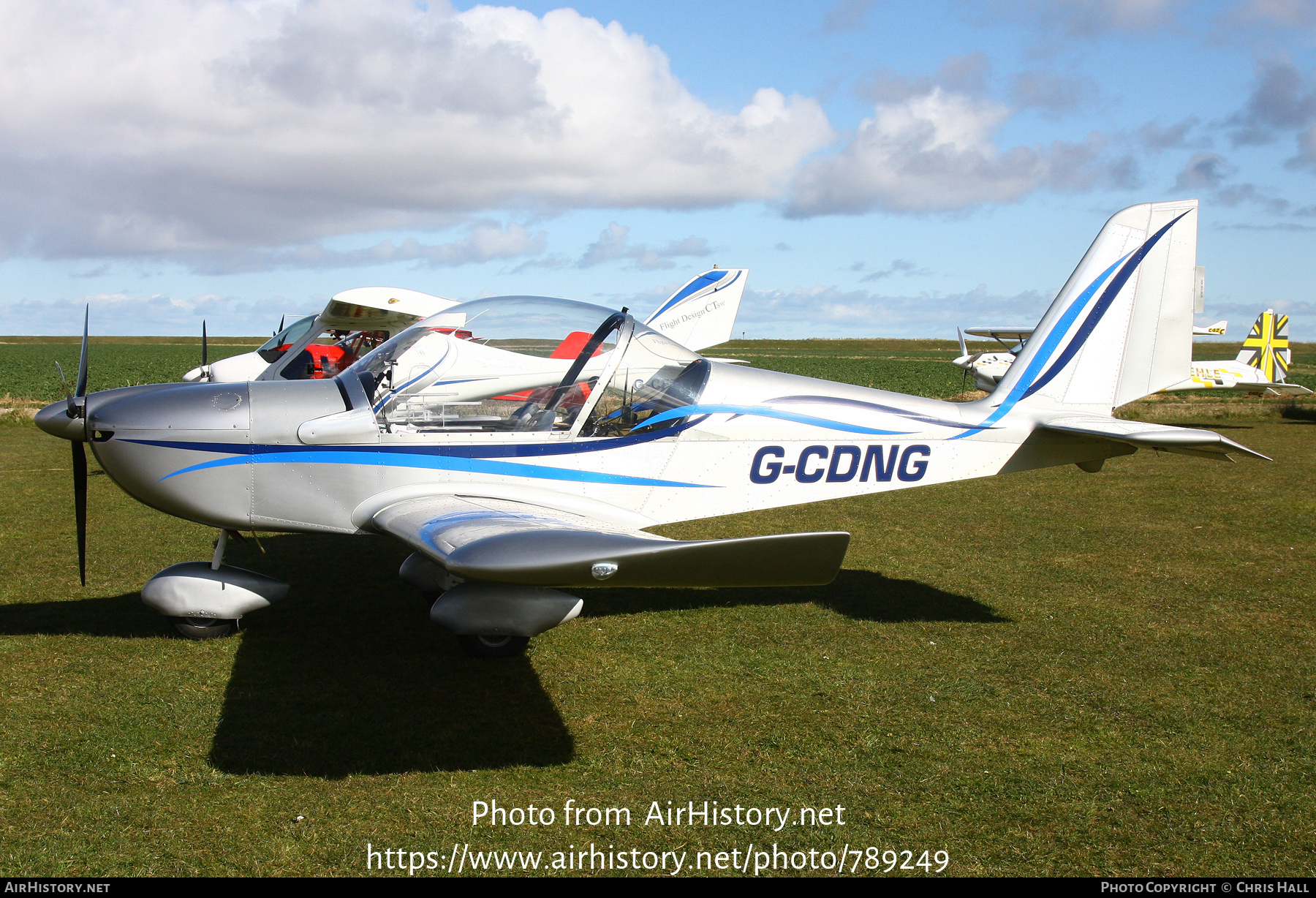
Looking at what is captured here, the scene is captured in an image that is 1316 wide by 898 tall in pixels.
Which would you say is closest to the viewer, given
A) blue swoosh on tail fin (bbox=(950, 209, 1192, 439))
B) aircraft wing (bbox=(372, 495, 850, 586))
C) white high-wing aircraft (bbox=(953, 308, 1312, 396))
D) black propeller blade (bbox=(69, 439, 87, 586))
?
aircraft wing (bbox=(372, 495, 850, 586))

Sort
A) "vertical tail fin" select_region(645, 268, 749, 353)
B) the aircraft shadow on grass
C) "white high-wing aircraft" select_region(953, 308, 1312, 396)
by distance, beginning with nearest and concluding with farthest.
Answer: the aircraft shadow on grass, "vertical tail fin" select_region(645, 268, 749, 353), "white high-wing aircraft" select_region(953, 308, 1312, 396)

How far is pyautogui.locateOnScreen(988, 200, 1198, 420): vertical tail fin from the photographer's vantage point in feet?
20.9

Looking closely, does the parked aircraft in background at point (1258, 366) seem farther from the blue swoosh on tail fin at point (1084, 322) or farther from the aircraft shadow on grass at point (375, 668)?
the aircraft shadow on grass at point (375, 668)

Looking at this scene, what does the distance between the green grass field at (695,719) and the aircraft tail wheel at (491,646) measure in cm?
9

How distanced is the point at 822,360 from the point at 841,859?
A: 5785 centimetres

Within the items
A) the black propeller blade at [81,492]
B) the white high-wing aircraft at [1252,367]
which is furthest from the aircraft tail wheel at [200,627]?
the white high-wing aircraft at [1252,367]

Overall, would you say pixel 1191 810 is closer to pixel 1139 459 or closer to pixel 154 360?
pixel 1139 459

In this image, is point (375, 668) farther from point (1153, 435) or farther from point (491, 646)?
point (1153, 435)

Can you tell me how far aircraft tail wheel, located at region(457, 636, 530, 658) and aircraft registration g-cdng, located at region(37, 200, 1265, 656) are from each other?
0.02 meters

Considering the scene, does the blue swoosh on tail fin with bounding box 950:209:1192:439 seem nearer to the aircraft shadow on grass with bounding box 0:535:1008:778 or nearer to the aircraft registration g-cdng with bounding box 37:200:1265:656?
the aircraft registration g-cdng with bounding box 37:200:1265:656

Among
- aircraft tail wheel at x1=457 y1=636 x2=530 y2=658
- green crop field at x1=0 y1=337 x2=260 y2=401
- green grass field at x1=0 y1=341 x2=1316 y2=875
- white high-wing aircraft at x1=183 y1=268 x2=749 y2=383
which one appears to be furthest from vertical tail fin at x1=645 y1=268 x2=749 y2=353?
green crop field at x1=0 y1=337 x2=260 y2=401

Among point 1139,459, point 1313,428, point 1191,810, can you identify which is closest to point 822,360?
point 1313,428

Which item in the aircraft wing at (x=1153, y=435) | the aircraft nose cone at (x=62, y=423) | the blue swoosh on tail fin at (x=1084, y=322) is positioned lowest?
the aircraft nose cone at (x=62, y=423)

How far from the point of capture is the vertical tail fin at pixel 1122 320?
638 cm
